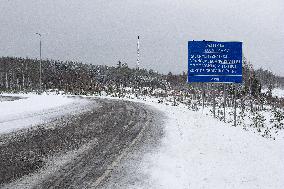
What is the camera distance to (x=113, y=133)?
40.3ft

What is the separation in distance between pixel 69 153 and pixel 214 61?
15681 millimetres

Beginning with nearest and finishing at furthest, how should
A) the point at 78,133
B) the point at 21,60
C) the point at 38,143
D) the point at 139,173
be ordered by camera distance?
the point at 139,173, the point at 38,143, the point at 78,133, the point at 21,60

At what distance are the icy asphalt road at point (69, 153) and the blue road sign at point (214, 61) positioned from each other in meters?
9.57

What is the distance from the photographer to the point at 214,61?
74.5ft

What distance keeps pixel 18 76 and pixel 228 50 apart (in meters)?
146

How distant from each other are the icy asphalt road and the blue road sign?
9.57m

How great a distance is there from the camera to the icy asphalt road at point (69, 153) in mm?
6359

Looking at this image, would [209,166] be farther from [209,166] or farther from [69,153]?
[69,153]

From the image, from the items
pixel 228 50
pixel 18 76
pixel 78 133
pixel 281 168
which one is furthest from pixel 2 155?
pixel 18 76

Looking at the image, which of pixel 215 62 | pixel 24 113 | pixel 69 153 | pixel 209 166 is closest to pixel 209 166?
pixel 209 166

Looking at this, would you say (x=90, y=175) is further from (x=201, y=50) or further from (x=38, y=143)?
(x=201, y=50)

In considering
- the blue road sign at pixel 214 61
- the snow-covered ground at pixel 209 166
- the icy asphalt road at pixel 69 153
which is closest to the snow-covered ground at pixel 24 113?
the icy asphalt road at pixel 69 153

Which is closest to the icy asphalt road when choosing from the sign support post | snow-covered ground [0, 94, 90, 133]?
snow-covered ground [0, 94, 90, 133]

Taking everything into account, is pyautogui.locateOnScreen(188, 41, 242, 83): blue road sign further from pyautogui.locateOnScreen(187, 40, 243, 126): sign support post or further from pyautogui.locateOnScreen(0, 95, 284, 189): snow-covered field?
pyautogui.locateOnScreen(0, 95, 284, 189): snow-covered field
